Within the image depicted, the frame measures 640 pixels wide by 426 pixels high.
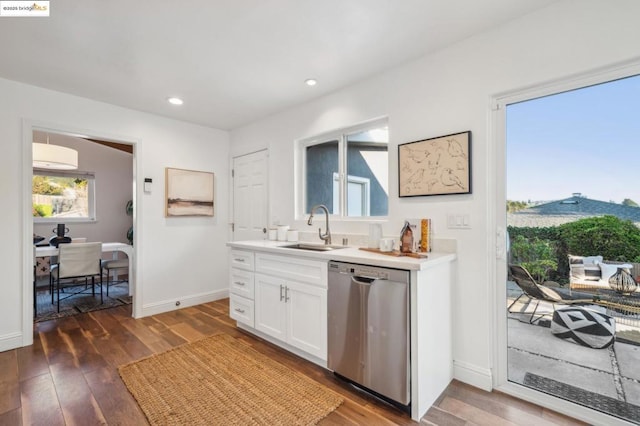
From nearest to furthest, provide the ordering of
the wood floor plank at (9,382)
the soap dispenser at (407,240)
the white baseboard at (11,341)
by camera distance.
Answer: the wood floor plank at (9,382), the soap dispenser at (407,240), the white baseboard at (11,341)

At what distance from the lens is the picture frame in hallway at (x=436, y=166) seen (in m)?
2.14

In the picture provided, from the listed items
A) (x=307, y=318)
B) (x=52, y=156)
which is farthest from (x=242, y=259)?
(x=52, y=156)

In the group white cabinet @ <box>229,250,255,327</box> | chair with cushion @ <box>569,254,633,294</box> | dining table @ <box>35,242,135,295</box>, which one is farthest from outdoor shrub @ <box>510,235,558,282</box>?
dining table @ <box>35,242,135,295</box>

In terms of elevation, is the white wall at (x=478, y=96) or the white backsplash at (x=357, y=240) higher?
the white wall at (x=478, y=96)

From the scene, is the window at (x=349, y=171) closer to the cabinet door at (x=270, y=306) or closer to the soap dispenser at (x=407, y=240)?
the soap dispenser at (x=407, y=240)

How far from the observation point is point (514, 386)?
6.52ft

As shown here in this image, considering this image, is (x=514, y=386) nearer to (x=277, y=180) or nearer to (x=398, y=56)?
(x=398, y=56)

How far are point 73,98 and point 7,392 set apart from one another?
272cm

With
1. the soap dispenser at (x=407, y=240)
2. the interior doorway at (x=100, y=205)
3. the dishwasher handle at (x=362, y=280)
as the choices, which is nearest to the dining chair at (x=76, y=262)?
the interior doorway at (x=100, y=205)

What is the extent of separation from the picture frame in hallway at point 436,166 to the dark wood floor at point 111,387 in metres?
1.41

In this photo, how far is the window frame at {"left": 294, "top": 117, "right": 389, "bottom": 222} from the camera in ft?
9.32

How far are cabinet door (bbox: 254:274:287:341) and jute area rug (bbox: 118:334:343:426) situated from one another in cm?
23

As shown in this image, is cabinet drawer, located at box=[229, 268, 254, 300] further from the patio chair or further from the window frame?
the patio chair

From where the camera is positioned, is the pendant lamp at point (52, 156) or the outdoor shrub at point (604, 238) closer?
the outdoor shrub at point (604, 238)
